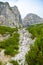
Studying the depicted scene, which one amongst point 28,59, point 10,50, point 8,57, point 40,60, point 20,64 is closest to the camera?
point 40,60

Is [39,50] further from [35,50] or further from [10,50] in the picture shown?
[10,50]

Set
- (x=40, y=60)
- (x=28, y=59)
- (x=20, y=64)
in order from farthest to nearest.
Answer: (x=20, y=64)
(x=28, y=59)
(x=40, y=60)

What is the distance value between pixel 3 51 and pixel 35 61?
1039 centimetres

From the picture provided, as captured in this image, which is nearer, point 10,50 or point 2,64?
point 2,64

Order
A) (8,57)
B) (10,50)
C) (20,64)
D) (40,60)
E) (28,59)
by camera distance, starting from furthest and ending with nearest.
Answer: (10,50) → (8,57) → (20,64) → (28,59) → (40,60)

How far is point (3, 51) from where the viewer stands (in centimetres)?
3128

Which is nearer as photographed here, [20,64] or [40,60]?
[40,60]

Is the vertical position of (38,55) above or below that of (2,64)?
above

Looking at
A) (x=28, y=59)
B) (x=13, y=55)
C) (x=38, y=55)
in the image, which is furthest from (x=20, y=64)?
(x=13, y=55)

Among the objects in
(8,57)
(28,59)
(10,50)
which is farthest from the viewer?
(10,50)

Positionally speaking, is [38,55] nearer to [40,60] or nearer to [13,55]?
[40,60]

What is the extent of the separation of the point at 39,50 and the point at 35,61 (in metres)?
1.29

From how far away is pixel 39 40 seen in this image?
76.0 feet

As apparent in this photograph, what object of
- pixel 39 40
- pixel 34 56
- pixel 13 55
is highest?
pixel 39 40
